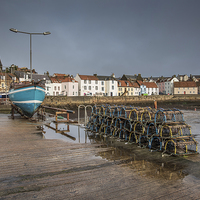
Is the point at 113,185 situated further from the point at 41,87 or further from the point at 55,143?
the point at 41,87

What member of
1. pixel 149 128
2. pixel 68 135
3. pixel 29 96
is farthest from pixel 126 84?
pixel 149 128

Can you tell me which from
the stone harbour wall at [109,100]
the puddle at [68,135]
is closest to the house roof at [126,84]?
the stone harbour wall at [109,100]

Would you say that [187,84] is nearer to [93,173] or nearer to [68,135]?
[68,135]

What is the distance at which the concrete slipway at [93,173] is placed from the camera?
176 inches

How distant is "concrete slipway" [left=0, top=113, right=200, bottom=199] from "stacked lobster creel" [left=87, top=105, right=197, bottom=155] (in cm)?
68

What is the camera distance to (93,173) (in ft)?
18.3

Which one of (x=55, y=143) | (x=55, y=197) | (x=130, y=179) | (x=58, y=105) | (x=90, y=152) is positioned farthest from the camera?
(x=58, y=105)

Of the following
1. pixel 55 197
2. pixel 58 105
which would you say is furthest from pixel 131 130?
pixel 58 105

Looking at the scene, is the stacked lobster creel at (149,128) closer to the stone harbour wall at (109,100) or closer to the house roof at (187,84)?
the stone harbour wall at (109,100)

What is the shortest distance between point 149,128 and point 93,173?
17.1 feet

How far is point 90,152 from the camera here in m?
7.76

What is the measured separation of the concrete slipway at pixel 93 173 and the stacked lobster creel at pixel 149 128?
679mm

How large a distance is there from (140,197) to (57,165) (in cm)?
299

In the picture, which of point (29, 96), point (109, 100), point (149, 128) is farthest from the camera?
Answer: point (109, 100)
